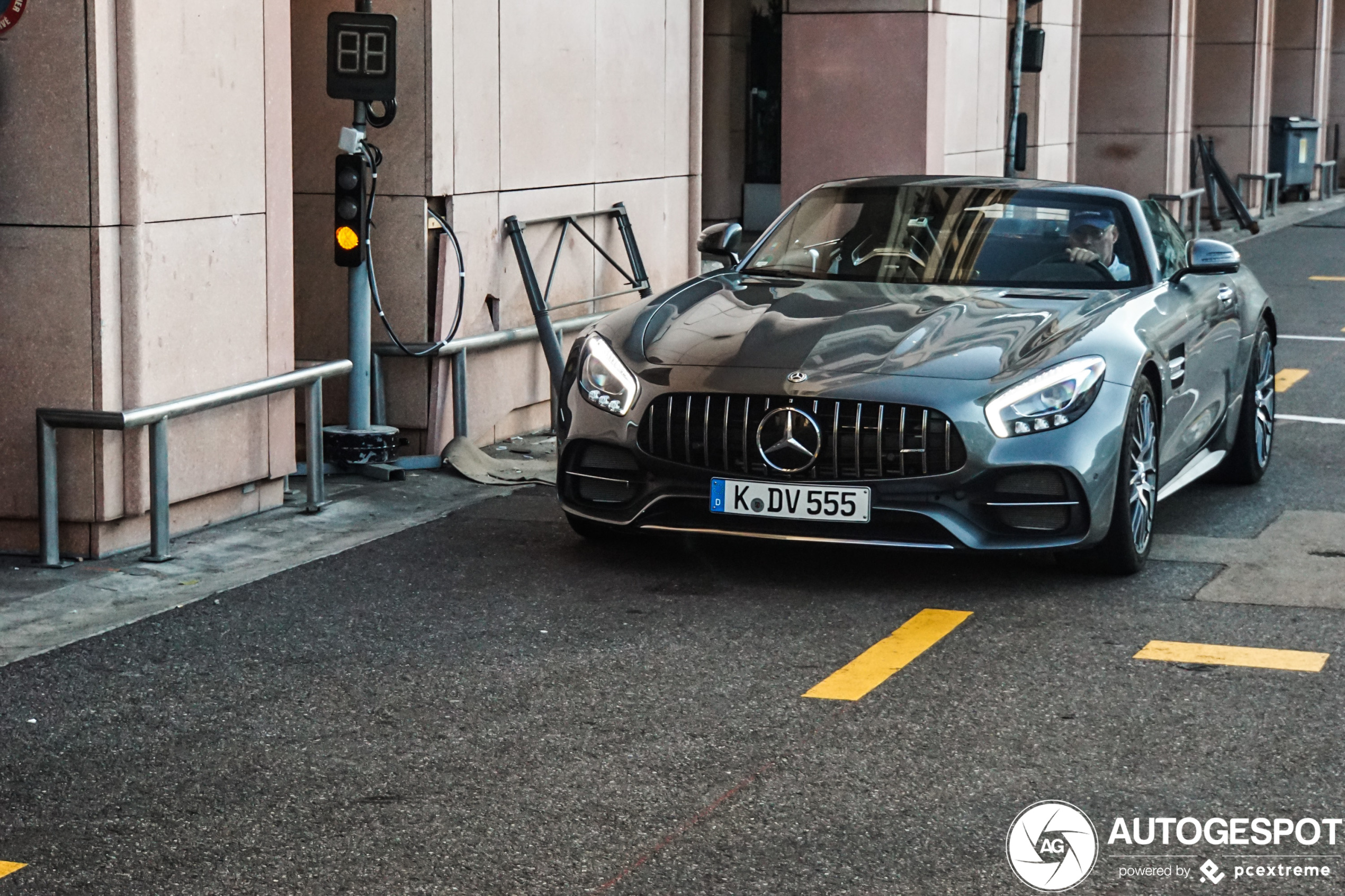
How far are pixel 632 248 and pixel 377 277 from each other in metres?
2.23

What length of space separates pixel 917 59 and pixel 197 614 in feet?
34.6

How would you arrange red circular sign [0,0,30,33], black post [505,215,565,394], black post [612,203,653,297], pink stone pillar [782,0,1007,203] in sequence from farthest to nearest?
pink stone pillar [782,0,1007,203], black post [612,203,653,297], black post [505,215,565,394], red circular sign [0,0,30,33]

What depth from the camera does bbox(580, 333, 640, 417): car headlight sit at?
23.2 feet

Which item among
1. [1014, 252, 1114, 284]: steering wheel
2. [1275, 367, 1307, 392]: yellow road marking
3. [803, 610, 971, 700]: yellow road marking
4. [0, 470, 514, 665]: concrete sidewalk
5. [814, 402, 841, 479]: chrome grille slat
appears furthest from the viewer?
[1275, 367, 1307, 392]: yellow road marking

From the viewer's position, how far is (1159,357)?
7332mm

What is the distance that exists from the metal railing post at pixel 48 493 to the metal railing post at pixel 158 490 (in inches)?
13.3

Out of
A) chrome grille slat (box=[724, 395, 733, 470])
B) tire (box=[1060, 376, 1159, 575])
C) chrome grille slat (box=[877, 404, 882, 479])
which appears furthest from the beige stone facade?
tire (box=[1060, 376, 1159, 575])

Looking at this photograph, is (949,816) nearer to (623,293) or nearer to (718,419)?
(718,419)

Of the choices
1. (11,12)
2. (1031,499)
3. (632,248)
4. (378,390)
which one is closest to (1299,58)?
(632,248)

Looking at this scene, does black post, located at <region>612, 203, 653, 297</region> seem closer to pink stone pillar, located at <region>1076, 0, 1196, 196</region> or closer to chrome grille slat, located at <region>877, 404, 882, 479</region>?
chrome grille slat, located at <region>877, 404, 882, 479</region>

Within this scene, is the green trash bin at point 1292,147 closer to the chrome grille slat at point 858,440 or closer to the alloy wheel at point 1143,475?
the alloy wheel at point 1143,475

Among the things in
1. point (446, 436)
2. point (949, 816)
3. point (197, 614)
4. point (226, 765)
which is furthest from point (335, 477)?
point (949, 816)

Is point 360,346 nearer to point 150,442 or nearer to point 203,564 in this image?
point 150,442

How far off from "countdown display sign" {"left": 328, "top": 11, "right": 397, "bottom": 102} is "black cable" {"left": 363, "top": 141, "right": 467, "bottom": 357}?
41 centimetres
